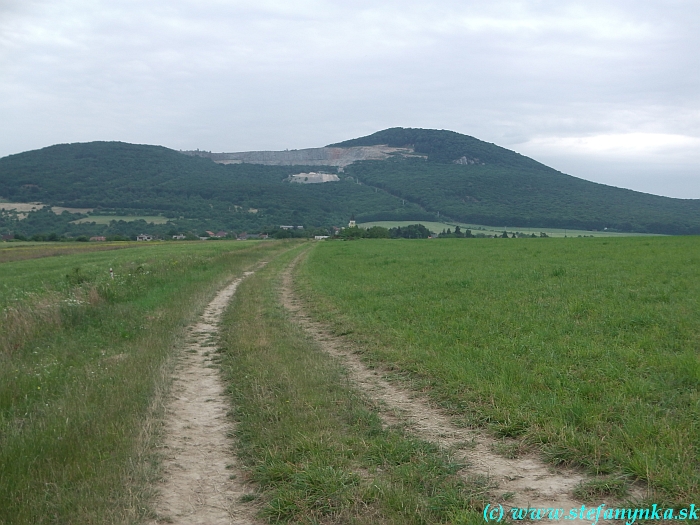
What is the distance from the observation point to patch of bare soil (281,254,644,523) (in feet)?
13.4

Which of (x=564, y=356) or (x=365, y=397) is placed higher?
(x=564, y=356)

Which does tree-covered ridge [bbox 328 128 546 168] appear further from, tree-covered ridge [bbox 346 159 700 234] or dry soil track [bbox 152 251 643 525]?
dry soil track [bbox 152 251 643 525]

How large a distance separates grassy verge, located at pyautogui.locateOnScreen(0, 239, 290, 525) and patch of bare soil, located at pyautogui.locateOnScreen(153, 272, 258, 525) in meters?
0.20

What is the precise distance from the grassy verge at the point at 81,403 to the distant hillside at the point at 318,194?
3457 inches

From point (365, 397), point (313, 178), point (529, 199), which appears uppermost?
point (313, 178)

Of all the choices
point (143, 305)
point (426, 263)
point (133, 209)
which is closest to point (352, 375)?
point (143, 305)

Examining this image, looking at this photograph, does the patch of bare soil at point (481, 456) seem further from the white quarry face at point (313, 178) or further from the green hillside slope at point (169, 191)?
the white quarry face at point (313, 178)

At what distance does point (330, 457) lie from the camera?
4797mm

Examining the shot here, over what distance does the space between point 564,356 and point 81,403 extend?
615 centimetres

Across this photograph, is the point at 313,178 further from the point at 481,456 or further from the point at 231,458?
the point at 481,456

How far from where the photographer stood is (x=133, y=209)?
121 metres

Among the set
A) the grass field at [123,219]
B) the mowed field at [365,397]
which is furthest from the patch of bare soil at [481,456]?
the grass field at [123,219]

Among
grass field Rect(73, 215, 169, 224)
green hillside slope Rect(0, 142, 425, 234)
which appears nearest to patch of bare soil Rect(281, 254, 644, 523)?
grass field Rect(73, 215, 169, 224)

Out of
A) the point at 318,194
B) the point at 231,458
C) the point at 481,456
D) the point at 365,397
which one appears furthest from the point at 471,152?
the point at 231,458
